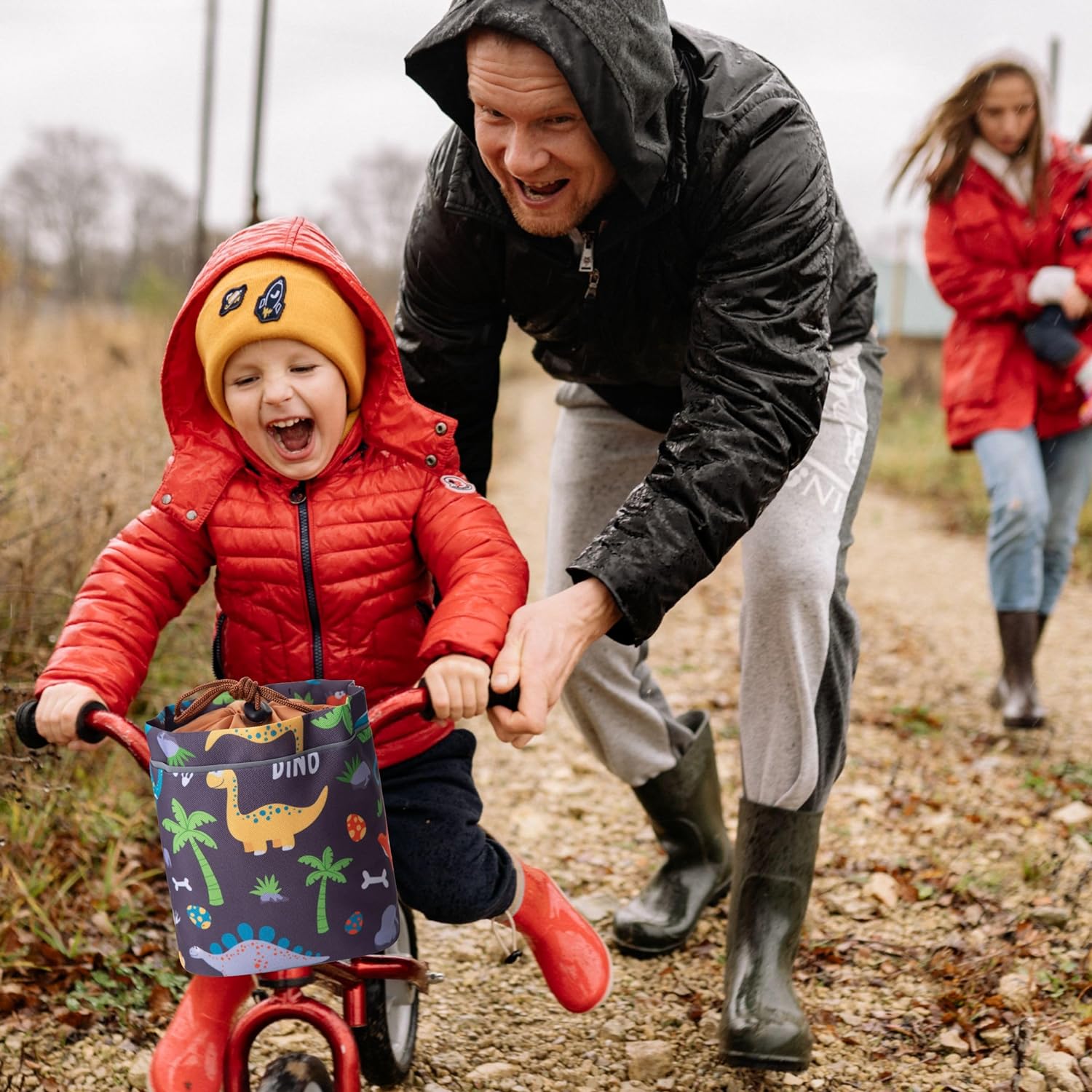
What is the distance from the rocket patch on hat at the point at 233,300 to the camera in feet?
7.39

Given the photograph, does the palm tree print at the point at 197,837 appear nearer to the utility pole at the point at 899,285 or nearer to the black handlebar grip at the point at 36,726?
the black handlebar grip at the point at 36,726

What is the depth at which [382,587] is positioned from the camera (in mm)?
2350

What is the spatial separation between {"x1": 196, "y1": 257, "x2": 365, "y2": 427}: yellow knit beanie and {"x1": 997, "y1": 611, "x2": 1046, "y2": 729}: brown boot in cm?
343

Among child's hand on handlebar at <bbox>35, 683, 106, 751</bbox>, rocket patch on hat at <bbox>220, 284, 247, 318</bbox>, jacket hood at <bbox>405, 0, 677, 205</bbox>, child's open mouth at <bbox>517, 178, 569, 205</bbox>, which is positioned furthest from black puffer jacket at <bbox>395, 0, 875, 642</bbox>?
child's hand on handlebar at <bbox>35, 683, 106, 751</bbox>

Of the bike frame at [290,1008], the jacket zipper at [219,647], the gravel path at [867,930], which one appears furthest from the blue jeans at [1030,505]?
the bike frame at [290,1008]

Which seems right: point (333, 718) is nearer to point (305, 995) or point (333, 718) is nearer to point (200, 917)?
point (200, 917)

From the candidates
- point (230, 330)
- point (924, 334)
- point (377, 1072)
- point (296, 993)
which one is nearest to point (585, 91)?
point (230, 330)

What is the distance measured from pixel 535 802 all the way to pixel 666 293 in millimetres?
2415

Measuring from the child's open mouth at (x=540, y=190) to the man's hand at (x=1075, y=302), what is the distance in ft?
10.3

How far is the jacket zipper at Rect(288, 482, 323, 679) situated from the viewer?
2.30 metres

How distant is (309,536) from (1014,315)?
3.58 meters

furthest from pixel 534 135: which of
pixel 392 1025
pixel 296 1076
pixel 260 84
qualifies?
pixel 260 84

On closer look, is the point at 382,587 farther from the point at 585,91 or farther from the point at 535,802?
the point at 535,802

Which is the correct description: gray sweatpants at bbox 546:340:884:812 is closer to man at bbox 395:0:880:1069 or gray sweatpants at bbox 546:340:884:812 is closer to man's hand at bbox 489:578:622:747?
man at bbox 395:0:880:1069
